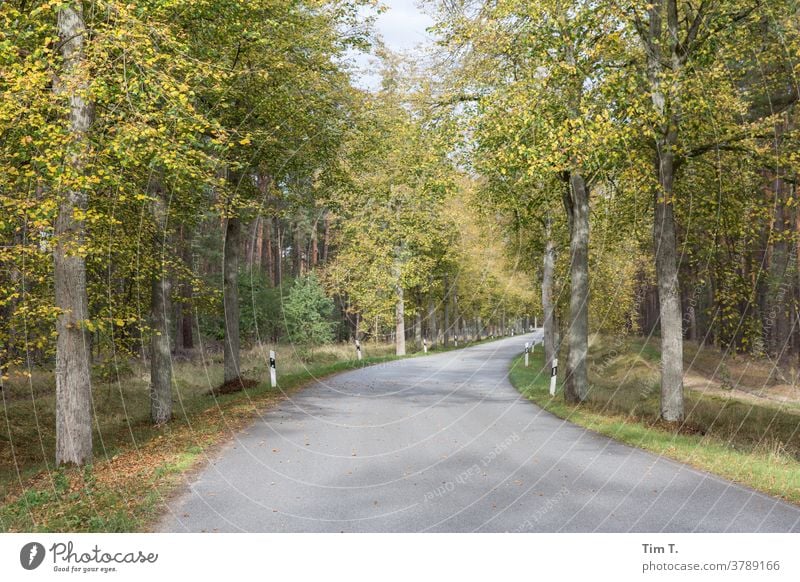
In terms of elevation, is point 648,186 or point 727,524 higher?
point 648,186

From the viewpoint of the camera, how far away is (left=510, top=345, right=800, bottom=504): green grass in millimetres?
8953

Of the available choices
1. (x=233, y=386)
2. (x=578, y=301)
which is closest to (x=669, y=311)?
(x=578, y=301)

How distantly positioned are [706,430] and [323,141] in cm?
1278

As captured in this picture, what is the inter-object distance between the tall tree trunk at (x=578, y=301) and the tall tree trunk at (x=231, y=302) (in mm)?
10289

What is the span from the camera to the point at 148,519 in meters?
6.77

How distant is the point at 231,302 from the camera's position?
20.5m

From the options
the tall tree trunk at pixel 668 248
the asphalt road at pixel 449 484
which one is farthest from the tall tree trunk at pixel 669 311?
the asphalt road at pixel 449 484

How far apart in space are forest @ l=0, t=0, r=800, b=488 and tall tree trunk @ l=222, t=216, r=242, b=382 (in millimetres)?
81

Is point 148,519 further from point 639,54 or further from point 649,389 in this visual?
point 649,389

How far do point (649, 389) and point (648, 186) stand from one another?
12.6 m

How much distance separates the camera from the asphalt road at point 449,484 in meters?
6.52

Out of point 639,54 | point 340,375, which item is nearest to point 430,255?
point 340,375

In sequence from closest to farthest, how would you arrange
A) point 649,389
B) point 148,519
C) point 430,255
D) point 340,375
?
point 148,519 → point 649,389 → point 340,375 → point 430,255

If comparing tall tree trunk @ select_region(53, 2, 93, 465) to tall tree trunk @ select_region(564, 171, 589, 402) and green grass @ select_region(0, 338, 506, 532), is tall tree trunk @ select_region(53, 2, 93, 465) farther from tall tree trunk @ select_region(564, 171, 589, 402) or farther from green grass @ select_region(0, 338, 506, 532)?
tall tree trunk @ select_region(564, 171, 589, 402)
